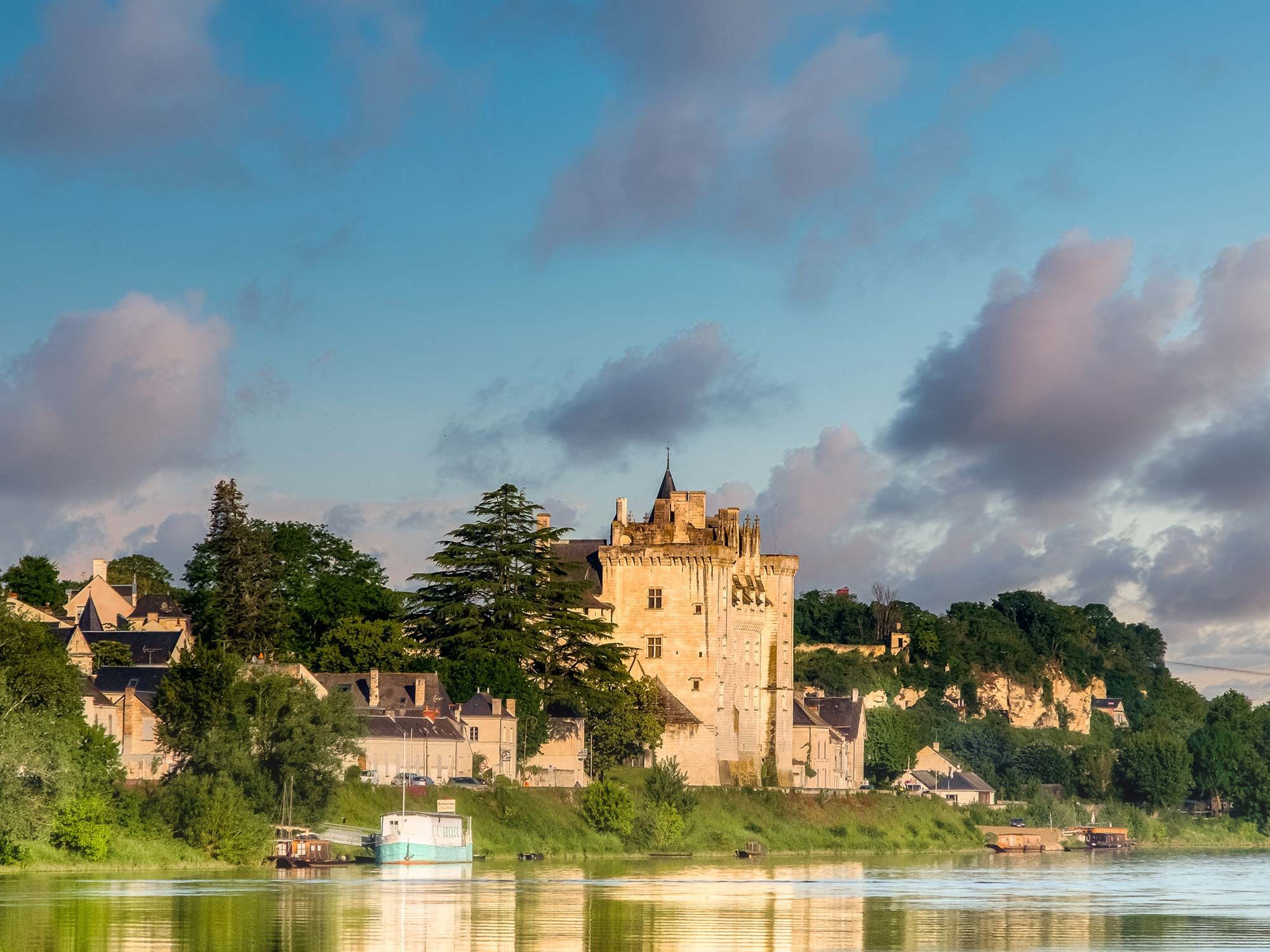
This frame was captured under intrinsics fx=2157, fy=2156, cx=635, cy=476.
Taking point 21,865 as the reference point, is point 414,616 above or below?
above

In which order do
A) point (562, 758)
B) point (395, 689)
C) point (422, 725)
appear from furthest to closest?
1. point (562, 758)
2. point (395, 689)
3. point (422, 725)

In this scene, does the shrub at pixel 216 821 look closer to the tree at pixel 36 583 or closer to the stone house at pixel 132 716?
the stone house at pixel 132 716

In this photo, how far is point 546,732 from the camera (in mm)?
104312

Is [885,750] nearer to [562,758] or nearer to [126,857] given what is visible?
[562,758]

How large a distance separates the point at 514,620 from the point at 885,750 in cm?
4790

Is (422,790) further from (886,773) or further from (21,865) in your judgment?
(886,773)

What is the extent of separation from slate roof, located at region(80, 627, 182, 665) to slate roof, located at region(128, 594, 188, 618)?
75.6 ft

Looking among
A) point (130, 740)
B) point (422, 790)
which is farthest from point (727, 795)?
point (130, 740)

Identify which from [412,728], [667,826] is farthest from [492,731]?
[667,826]

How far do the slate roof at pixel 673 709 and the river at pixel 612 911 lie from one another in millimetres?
30854

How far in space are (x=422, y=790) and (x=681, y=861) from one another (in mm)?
11299

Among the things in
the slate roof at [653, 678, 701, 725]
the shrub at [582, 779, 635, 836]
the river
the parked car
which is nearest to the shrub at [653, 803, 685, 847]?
the shrub at [582, 779, 635, 836]

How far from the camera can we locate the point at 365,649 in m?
109

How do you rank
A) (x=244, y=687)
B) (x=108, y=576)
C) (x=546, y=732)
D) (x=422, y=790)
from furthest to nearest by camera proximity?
(x=108, y=576) → (x=546, y=732) → (x=422, y=790) → (x=244, y=687)
